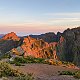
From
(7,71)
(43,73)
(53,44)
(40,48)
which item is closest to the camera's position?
(7,71)

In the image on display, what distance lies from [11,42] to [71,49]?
36.6m

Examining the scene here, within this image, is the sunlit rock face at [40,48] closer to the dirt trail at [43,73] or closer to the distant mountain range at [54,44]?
the distant mountain range at [54,44]

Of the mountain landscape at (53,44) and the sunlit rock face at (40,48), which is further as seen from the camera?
the mountain landscape at (53,44)

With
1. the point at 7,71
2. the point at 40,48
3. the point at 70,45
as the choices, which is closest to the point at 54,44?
the point at 70,45

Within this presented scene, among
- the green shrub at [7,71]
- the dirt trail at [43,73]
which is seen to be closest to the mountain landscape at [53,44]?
the dirt trail at [43,73]

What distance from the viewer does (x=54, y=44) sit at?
13400 centimetres

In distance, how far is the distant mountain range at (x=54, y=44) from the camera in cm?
11644

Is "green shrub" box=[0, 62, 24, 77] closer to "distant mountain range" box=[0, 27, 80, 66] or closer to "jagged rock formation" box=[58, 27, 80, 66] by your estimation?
"distant mountain range" box=[0, 27, 80, 66]

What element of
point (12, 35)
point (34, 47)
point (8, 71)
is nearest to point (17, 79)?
point (8, 71)

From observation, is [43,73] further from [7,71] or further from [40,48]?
[40,48]

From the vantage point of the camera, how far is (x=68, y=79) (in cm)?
1628

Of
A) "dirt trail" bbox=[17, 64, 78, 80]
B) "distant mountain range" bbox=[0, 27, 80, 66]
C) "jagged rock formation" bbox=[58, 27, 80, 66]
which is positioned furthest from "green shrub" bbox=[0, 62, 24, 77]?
"jagged rock formation" bbox=[58, 27, 80, 66]

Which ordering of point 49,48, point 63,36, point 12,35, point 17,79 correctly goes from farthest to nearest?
point 63,36, point 12,35, point 49,48, point 17,79

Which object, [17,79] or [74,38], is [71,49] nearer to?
[74,38]
